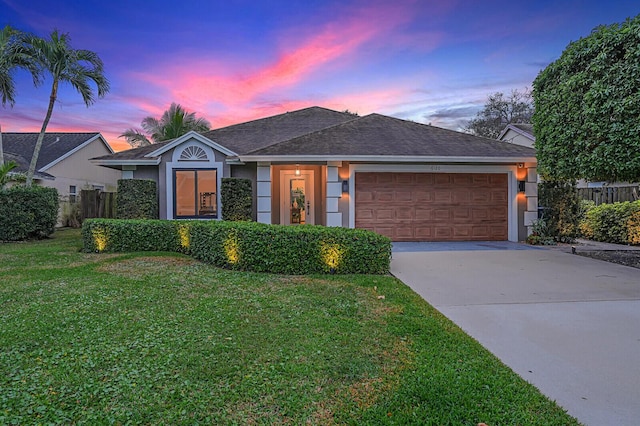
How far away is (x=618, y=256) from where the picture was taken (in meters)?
8.22

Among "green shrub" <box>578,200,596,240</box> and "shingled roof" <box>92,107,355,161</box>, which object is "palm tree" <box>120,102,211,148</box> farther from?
"green shrub" <box>578,200,596,240</box>

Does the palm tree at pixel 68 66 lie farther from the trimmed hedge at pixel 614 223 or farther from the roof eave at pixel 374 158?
the trimmed hedge at pixel 614 223

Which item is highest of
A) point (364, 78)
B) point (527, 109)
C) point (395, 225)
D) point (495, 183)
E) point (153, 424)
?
point (527, 109)

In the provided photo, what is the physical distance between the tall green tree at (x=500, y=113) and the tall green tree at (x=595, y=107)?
79.8ft

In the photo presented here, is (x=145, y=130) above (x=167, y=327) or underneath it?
above

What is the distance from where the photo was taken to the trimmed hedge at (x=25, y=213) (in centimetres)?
1131

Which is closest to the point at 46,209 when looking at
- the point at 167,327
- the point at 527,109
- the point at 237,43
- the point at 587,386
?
the point at 237,43

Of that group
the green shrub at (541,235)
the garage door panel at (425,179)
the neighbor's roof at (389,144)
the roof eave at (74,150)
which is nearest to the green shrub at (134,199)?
the neighbor's roof at (389,144)

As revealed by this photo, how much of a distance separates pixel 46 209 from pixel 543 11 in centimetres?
1653

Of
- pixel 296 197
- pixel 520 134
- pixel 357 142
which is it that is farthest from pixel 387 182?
pixel 520 134

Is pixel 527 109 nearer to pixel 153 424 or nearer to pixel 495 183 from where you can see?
pixel 495 183

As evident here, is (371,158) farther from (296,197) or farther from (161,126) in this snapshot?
(161,126)

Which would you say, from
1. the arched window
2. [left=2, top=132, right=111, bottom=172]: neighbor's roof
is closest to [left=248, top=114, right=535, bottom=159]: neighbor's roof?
the arched window

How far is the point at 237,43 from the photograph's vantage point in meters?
11.9
